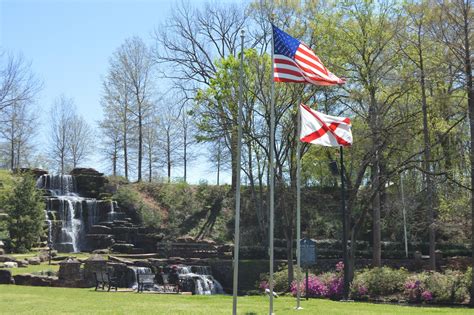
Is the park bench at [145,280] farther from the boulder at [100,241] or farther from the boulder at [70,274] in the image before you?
the boulder at [100,241]

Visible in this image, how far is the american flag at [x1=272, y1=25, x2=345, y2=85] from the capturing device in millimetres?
11938

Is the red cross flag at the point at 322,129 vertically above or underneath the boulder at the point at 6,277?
above

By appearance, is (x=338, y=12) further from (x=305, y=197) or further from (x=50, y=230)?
(x=50, y=230)

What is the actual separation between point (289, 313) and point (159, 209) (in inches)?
1202

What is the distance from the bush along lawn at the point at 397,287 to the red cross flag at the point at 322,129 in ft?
31.3

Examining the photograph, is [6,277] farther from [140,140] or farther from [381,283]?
[140,140]

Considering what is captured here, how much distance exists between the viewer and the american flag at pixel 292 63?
11.9 m

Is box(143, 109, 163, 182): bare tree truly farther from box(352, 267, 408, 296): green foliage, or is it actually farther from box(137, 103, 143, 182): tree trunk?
box(352, 267, 408, 296): green foliage

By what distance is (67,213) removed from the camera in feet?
121

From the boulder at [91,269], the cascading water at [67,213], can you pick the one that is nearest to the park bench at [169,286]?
the boulder at [91,269]

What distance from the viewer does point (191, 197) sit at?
4509 cm

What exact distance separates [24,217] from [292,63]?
22.9 meters

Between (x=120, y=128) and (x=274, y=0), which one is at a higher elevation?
(x=274, y=0)

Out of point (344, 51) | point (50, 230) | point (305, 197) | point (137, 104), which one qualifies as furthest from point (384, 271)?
point (137, 104)
